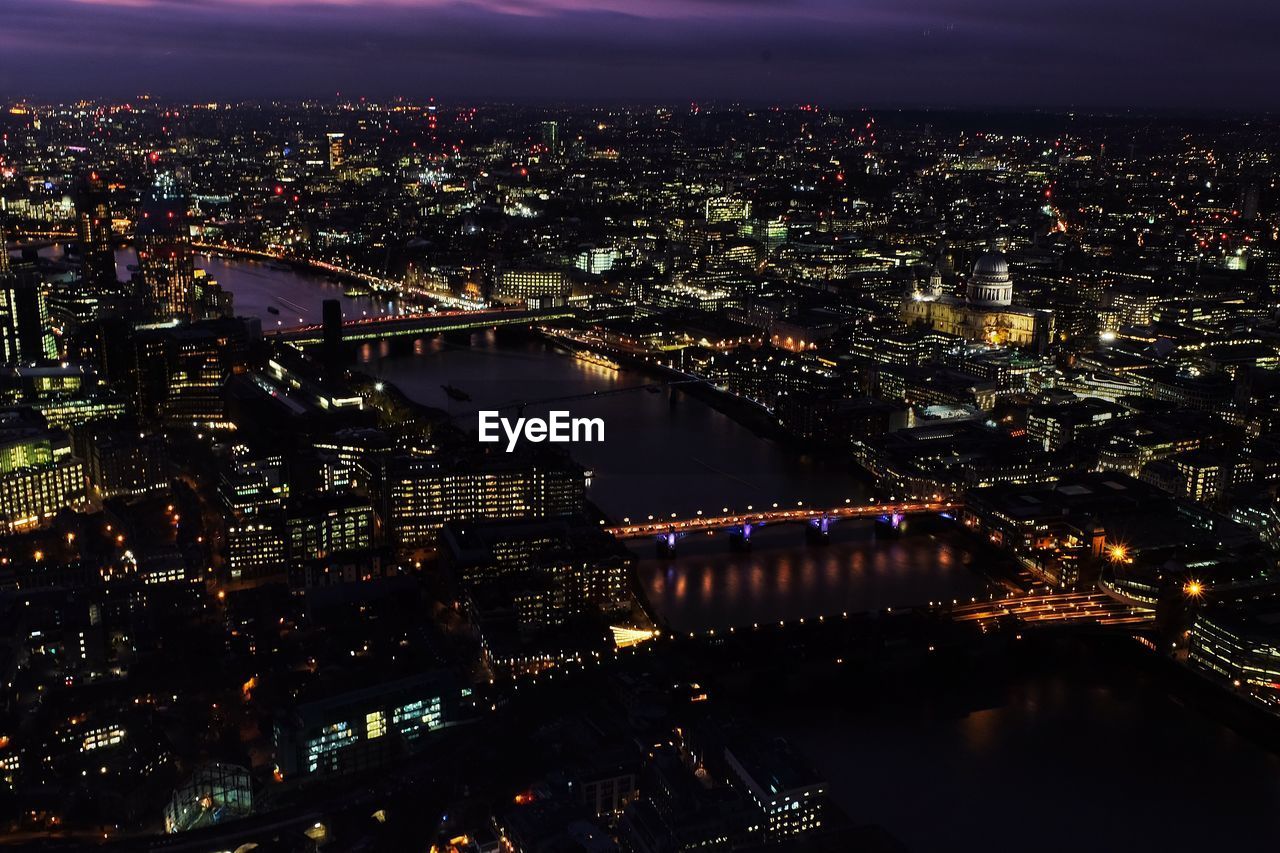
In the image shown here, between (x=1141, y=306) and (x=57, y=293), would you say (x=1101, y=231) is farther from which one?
(x=57, y=293)

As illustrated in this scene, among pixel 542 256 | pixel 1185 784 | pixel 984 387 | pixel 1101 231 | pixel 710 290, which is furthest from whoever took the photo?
pixel 1101 231

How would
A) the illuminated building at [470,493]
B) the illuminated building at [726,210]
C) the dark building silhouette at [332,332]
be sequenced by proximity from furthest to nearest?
the illuminated building at [726,210], the dark building silhouette at [332,332], the illuminated building at [470,493]

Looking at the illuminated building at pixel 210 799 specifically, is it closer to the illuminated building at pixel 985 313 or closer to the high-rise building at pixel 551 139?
the illuminated building at pixel 985 313

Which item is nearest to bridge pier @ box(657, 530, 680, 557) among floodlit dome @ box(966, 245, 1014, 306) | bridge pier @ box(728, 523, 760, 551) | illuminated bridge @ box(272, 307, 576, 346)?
bridge pier @ box(728, 523, 760, 551)

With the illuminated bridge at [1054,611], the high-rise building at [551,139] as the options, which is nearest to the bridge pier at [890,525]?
the illuminated bridge at [1054,611]

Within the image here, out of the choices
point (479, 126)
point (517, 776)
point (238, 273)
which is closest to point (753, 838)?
point (517, 776)

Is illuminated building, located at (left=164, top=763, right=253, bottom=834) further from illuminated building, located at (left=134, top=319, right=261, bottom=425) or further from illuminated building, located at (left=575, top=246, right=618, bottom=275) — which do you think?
illuminated building, located at (left=575, top=246, right=618, bottom=275)
